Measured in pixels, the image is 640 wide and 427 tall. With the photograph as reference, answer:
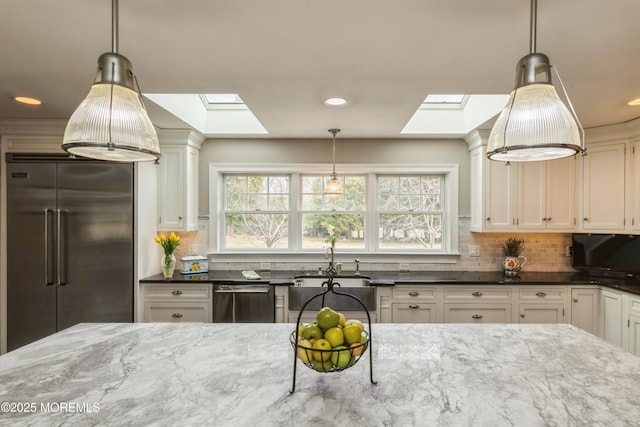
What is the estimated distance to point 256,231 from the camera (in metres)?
3.88

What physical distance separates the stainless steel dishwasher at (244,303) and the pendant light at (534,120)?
244cm

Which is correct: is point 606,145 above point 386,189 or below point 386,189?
above

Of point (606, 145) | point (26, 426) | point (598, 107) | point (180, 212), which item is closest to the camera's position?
point (26, 426)

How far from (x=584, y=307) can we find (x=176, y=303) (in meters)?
3.87

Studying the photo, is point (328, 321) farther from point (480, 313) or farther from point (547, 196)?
point (547, 196)

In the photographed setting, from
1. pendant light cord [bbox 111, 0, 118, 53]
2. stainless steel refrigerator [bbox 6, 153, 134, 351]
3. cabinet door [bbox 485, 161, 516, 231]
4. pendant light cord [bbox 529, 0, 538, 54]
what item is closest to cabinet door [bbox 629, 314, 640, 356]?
cabinet door [bbox 485, 161, 516, 231]

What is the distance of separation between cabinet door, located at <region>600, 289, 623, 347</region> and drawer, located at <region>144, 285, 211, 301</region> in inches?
144

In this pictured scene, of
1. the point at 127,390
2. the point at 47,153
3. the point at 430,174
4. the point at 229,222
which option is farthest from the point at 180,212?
the point at 430,174

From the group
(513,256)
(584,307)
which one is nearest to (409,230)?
(513,256)

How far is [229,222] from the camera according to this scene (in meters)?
3.89

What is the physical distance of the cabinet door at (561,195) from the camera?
3.38 m

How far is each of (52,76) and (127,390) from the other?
78.8 inches

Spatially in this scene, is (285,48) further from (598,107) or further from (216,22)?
(598,107)

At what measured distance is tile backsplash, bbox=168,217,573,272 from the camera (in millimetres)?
3641
